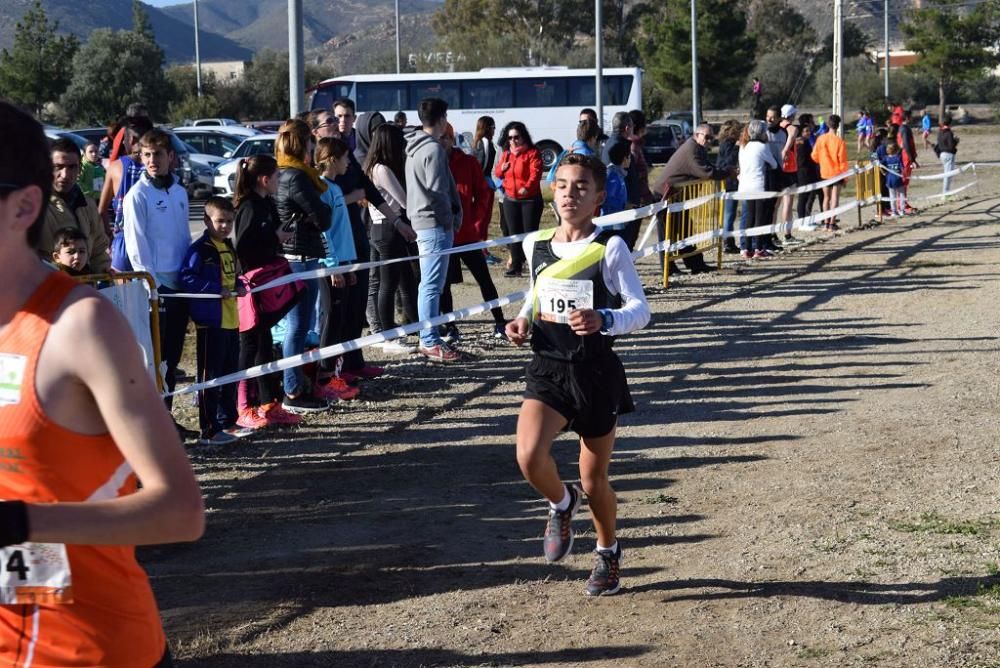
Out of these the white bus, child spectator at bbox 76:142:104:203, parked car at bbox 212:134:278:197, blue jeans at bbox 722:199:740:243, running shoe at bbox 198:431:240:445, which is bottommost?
running shoe at bbox 198:431:240:445

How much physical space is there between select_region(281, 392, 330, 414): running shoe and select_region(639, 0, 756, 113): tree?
2548 inches

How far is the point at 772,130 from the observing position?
1848cm

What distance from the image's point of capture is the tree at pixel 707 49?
71.4 m

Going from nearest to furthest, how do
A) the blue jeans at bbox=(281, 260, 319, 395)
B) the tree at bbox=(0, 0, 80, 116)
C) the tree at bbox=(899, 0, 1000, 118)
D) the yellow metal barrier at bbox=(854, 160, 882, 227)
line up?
1. the blue jeans at bbox=(281, 260, 319, 395)
2. the yellow metal barrier at bbox=(854, 160, 882, 227)
3. the tree at bbox=(0, 0, 80, 116)
4. the tree at bbox=(899, 0, 1000, 118)

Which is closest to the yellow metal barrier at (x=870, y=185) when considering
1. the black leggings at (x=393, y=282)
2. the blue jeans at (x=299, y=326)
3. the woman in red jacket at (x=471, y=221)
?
the woman in red jacket at (x=471, y=221)

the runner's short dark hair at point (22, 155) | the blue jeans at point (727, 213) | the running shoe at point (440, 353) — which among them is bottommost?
the running shoe at point (440, 353)

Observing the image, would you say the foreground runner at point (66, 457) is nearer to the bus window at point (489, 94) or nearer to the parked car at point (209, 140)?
the parked car at point (209, 140)

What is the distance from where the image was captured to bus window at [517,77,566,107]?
48250 mm

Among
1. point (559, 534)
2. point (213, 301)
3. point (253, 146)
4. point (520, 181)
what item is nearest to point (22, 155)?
point (559, 534)

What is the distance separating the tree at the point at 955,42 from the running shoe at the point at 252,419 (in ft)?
236

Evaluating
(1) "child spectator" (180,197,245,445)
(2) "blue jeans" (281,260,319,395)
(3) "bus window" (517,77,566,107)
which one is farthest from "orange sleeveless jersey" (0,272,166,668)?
(3) "bus window" (517,77,566,107)

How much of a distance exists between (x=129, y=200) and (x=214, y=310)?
83 cm

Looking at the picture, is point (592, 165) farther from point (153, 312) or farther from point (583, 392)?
point (153, 312)

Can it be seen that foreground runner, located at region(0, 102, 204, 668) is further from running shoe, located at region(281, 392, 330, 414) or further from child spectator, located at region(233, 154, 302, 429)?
running shoe, located at region(281, 392, 330, 414)
